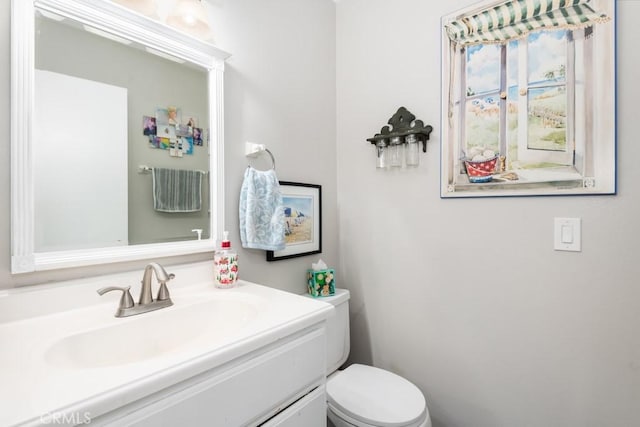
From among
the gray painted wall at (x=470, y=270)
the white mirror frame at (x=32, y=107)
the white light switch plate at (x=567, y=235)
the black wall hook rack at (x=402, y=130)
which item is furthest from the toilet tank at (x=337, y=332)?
the white light switch plate at (x=567, y=235)

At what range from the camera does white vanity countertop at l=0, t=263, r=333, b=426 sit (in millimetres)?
495

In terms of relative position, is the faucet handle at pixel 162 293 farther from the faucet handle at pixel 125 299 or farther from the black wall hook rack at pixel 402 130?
A: the black wall hook rack at pixel 402 130

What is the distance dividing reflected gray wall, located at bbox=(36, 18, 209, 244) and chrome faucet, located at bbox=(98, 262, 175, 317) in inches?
6.8

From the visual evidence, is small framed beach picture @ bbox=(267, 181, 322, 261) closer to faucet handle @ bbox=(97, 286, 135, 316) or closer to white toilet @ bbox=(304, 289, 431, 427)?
white toilet @ bbox=(304, 289, 431, 427)

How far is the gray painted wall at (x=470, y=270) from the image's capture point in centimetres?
104

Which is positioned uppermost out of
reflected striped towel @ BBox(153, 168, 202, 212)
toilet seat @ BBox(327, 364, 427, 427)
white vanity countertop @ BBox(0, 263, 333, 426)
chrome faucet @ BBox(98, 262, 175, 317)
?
reflected striped towel @ BBox(153, 168, 202, 212)

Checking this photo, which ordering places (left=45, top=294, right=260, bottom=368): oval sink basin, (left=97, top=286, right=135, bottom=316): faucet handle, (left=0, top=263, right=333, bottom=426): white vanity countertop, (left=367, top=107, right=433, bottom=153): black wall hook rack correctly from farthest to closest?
(left=367, top=107, right=433, bottom=153): black wall hook rack, (left=97, top=286, right=135, bottom=316): faucet handle, (left=45, top=294, right=260, bottom=368): oval sink basin, (left=0, top=263, right=333, bottom=426): white vanity countertop

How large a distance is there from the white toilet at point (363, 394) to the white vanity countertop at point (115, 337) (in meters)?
0.51

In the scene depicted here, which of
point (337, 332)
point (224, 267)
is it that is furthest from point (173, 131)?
point (337, 332)

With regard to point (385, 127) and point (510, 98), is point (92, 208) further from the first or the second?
point (510, 98)

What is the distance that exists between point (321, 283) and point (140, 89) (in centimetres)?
113

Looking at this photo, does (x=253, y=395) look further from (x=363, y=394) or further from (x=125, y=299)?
(x=363, y=394)

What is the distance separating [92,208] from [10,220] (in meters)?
0.18

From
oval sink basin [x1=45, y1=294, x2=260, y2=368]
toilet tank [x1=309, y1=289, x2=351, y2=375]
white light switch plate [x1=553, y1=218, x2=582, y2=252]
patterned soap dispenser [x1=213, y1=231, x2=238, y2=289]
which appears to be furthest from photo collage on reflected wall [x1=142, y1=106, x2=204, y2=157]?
white light switch plate [x1=553, y1=218, x2=582, y2=252]
